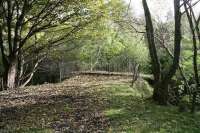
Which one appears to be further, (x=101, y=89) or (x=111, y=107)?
(x=101, y=89)

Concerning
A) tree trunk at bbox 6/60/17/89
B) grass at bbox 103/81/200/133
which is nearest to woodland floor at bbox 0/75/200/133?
grass at bbox 103/81/200/133

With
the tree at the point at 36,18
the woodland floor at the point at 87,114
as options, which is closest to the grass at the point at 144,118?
the woodland floor at the point at 87,114

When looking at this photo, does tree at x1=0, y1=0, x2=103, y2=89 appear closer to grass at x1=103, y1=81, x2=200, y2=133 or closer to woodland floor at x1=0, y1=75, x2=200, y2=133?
woodland floor at x1=0, y1=75, x2=200, y2=133

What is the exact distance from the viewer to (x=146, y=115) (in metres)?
11.3

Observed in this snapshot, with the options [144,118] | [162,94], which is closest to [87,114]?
[144,118]

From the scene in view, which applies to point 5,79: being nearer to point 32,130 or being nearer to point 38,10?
point 38,10

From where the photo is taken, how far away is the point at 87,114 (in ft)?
36.4

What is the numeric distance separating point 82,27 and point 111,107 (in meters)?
7.02

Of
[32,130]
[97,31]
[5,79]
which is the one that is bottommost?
[32,130]

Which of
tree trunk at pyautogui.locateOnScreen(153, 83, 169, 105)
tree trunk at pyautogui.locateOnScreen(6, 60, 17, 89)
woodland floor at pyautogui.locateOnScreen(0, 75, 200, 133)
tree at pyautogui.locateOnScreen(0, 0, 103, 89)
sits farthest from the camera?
tree trunk at pyautogui.locateOnScreen(6, 60, 17, 89)

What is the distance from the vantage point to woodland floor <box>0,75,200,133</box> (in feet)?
32.2

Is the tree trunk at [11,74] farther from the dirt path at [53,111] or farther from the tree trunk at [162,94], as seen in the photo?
the tree trunk at [162,94]

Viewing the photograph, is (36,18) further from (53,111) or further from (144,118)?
(144,118)

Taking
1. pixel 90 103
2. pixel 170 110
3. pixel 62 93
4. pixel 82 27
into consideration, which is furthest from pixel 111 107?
pixel 82 27
